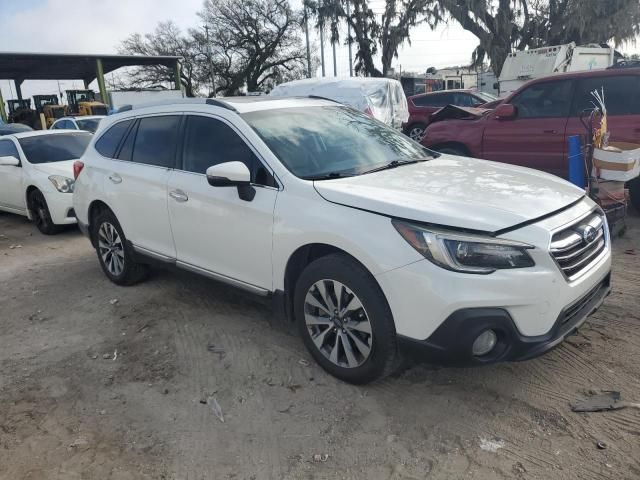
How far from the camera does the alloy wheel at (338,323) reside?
304 cm

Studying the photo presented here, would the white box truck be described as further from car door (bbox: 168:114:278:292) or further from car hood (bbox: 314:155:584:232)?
car door (bbox: 168:114:278:292)

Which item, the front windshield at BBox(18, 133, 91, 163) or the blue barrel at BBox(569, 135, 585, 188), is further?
the front windshield at BBox(18, 133, 91, 163)

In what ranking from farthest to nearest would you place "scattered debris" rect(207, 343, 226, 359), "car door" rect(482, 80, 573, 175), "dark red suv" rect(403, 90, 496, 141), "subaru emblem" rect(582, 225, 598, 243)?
→ "dark red suv" rect(403, 90, 496, 141) → "car door" rect(482, 80, 573, 175) → "scattered debris" rect(207, 343, 226, 359) → "subaru emblem" rect(582, 225, 598, 243)

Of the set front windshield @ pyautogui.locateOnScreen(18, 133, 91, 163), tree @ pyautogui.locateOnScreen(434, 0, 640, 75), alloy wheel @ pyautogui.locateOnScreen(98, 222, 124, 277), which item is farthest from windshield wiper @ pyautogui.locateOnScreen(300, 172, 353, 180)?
tree @ pyautogui.locateOnScreen(434, 0, 640, 75)

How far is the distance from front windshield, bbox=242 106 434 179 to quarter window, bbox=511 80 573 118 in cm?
353

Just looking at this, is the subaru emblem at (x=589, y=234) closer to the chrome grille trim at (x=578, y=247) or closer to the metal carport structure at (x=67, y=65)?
the chrome grille trim at (x=578, y=247)

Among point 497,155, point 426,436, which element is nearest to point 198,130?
point 426,436

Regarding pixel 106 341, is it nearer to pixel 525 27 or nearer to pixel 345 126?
pixel 345 126

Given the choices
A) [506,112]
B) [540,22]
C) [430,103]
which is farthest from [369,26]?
[506,112]

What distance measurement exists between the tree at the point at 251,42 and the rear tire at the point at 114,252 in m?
35.3

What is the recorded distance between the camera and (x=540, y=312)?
270 centimetres

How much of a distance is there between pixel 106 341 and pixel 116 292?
3.66ft

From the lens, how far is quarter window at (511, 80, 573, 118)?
22.6 ft

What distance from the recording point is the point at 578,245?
2.95 m
